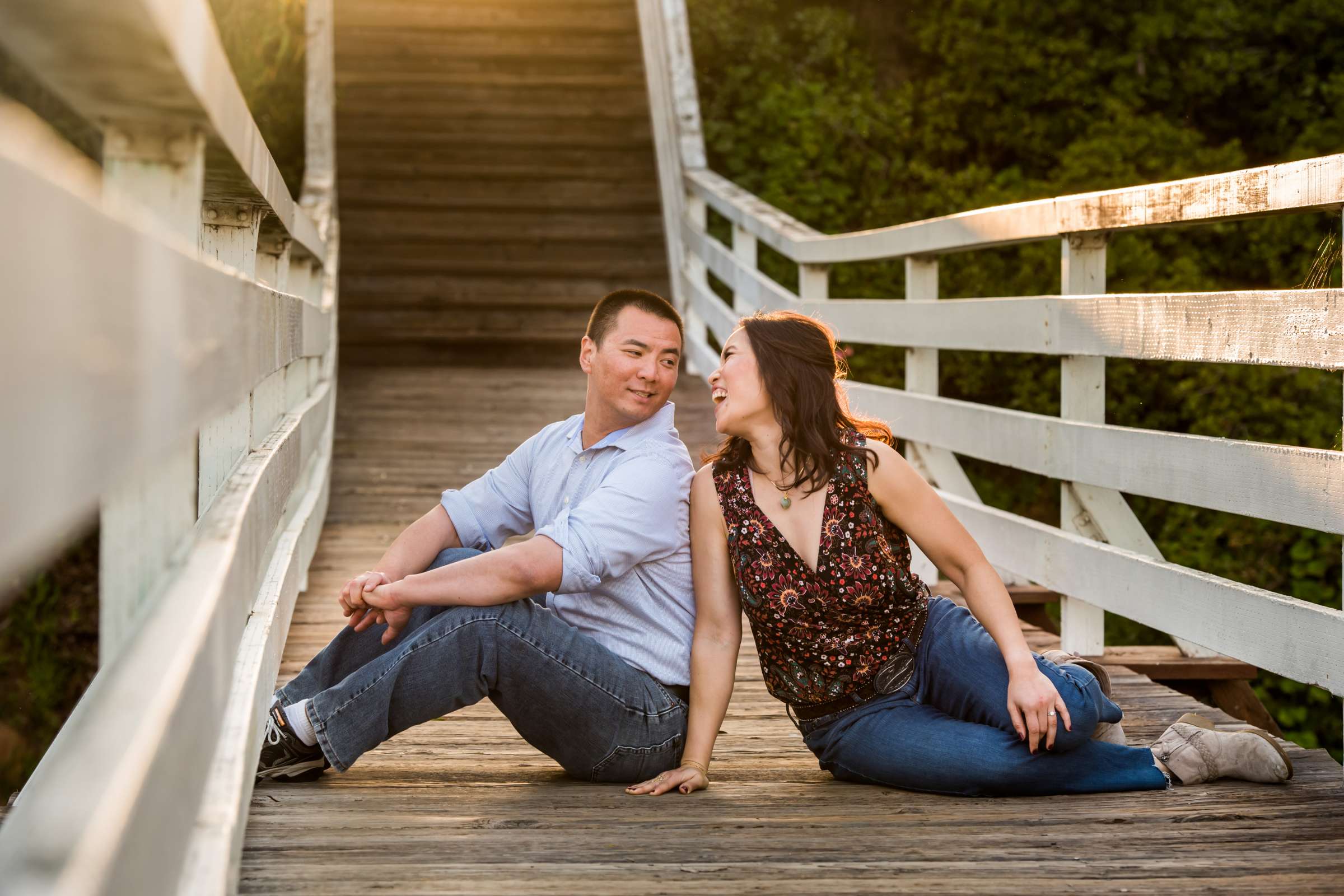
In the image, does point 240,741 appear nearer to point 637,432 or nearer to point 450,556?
point 450,556

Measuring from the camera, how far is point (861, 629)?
2699 millimetres

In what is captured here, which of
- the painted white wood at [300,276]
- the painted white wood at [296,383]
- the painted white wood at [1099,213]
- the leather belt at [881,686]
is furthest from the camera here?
the painted white wood at [300,276]

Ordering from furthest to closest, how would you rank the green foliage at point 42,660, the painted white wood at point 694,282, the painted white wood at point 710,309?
the painted white wood at point 694,282
the painted white wood at point 710,309
the green foliage at point 42,660

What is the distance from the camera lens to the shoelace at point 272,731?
2.55 metres

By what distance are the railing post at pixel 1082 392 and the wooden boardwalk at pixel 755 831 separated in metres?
0.37

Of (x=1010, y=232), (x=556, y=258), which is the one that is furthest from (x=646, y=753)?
(x=556, y=258)

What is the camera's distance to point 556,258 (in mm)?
8797

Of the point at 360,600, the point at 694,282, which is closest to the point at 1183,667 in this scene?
the point at 360,600

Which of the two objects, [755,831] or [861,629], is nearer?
[755,831]

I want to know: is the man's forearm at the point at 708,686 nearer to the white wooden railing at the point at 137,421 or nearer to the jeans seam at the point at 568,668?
the jeans seam at the point at 568,668

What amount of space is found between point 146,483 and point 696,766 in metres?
1.45

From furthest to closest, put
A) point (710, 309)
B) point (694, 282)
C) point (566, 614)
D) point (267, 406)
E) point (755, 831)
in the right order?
point (694, 282), point (710, 309), point (267, 406), point (566, 614), point (755, 831)

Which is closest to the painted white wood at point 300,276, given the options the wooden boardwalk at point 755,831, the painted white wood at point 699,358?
the wooden boardwalk at point 755,831

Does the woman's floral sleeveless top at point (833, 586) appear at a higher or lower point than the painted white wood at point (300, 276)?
lower
